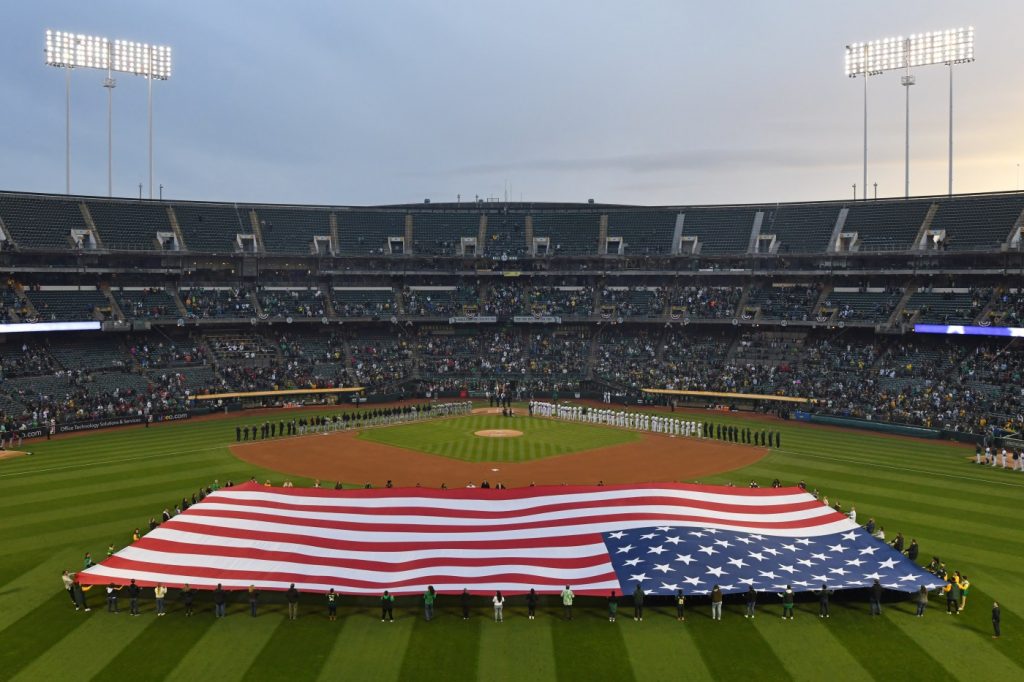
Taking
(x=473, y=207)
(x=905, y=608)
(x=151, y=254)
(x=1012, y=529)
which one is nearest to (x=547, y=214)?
(x=473, y=207)

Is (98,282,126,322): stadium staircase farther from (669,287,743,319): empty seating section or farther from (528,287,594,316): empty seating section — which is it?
(669,287,743,319): empty seating section

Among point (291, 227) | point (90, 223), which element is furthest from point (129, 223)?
point (291, 227)

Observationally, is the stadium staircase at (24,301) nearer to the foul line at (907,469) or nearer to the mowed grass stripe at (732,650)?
the foul line at (907,469)

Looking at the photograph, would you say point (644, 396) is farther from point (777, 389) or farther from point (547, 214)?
point (547, 214)

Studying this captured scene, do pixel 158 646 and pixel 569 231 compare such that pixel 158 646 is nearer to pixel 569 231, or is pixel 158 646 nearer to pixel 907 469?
pixel 907 469

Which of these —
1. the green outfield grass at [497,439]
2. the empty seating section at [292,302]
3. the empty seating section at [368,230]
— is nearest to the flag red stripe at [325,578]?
the green outfield grass at [497,439]

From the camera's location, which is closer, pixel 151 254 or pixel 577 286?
pixel 151 254
